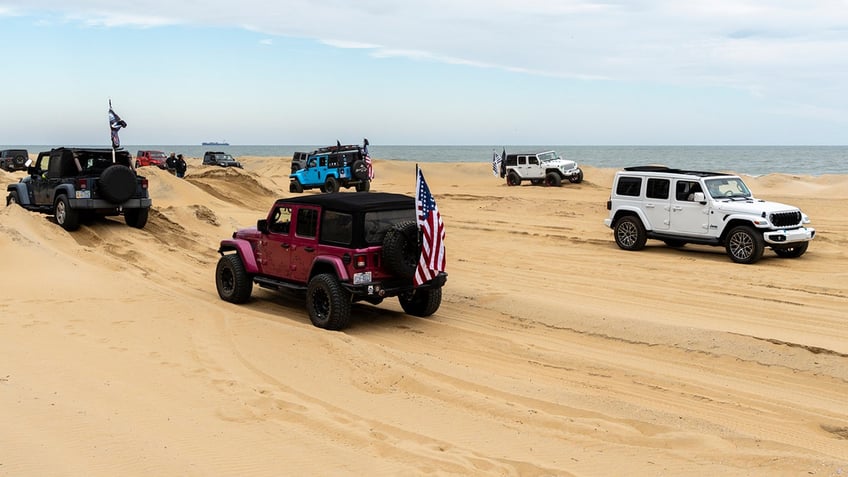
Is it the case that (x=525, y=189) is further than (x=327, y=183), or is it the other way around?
(x=525, y=189)

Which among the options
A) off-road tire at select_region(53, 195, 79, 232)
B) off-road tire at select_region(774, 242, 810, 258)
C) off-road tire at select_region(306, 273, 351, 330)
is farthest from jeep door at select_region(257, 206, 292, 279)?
off-road tire at select_region(774, 242, 810, 258)

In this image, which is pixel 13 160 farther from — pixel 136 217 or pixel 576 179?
pixel 136 217

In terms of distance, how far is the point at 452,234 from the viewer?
2098cm

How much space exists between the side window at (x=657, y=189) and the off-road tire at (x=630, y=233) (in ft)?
2.09

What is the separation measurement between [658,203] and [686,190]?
70 cm

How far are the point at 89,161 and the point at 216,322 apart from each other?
9.46 m

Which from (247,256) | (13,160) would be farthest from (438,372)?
(13,160)

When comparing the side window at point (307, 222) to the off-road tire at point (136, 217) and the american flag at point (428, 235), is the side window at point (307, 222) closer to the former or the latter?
the american flag at point (428, 235)

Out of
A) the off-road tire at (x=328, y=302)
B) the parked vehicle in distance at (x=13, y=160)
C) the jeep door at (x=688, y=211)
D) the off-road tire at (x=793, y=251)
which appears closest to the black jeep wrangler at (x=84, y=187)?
the off-road tire at (x=328, y=302)

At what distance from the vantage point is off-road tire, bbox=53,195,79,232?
1692cm

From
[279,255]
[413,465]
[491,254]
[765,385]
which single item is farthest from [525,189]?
[413,465]

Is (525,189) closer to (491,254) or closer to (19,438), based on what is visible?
(491,254)

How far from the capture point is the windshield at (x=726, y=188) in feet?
54.4

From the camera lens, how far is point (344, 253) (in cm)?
994
